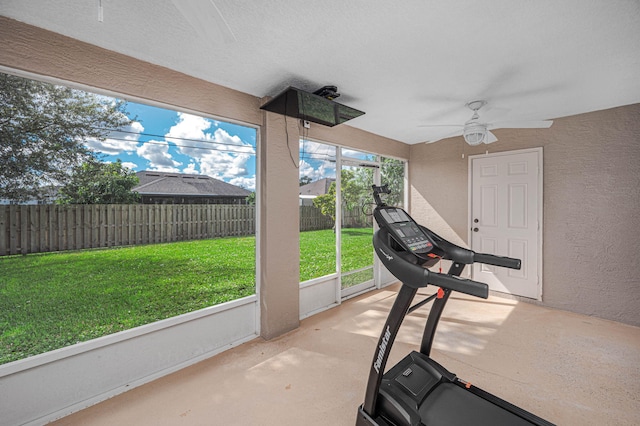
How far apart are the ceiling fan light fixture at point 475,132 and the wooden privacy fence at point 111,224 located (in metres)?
2.31

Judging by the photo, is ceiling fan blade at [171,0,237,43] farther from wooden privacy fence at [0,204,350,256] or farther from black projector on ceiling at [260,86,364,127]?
wooden privacy fence at [0,204,350,256]

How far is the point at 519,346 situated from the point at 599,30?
2632 millimetres

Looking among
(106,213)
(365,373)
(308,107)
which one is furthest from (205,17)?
(365,373)

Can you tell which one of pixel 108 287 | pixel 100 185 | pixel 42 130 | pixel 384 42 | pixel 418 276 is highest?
pixel 384 42

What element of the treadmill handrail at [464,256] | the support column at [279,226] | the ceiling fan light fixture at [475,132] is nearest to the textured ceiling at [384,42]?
the ceiling fan light fixture at [475,132]

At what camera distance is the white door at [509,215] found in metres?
3.73

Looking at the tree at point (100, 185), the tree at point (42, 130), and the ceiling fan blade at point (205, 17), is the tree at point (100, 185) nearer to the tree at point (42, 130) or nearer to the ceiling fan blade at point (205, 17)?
the tree at point (42, 130)

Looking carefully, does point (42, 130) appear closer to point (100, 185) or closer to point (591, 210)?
point (100, 185)

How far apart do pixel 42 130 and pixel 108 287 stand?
46.7 inches

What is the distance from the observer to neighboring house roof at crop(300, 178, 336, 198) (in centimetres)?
341

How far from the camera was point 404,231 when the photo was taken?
5.37 feet

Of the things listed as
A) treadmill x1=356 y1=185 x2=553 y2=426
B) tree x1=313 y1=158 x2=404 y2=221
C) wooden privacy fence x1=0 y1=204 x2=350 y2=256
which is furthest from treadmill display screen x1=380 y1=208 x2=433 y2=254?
tree x1=313 y1=158 x2=404 y2=221

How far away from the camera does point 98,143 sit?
2.04m

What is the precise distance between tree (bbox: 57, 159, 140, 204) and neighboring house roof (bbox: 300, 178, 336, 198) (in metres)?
1.72
